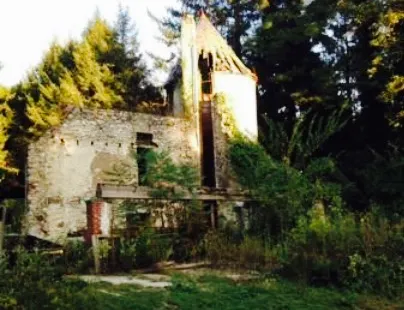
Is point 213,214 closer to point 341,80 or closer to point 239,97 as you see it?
point 239,97

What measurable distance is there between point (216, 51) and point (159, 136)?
5241mm

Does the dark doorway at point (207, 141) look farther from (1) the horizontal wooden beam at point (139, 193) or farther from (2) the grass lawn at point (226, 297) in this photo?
(2) the grass lawn at point (226, 297)

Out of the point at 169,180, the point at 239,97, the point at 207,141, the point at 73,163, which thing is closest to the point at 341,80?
the point at 239,97

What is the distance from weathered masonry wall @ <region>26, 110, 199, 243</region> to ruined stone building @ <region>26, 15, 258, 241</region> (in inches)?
1.3

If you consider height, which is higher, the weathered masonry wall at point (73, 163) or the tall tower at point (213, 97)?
the tall tower at point (213, 97)

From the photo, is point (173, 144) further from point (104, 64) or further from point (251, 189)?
point (104, 64)

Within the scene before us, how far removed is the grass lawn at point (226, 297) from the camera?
642 cm

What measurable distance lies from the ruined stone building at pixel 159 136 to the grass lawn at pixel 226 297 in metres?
6.16

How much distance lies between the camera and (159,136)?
20656mm

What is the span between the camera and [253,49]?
2684 cm

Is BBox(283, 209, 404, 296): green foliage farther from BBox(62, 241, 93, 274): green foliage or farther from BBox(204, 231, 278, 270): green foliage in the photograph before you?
BBox(62, 241, 93, 274): green foliage

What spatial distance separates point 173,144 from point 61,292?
1552 centimetres

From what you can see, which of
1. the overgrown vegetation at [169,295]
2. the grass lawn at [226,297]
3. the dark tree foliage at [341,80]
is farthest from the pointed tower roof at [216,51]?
the grass lawn at [226,297]

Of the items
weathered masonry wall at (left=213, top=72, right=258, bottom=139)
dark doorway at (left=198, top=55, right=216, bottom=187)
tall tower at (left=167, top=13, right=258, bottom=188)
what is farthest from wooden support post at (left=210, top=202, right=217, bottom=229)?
weathered masonry wall at (left=213, top=72, right=258, bottom=139)
